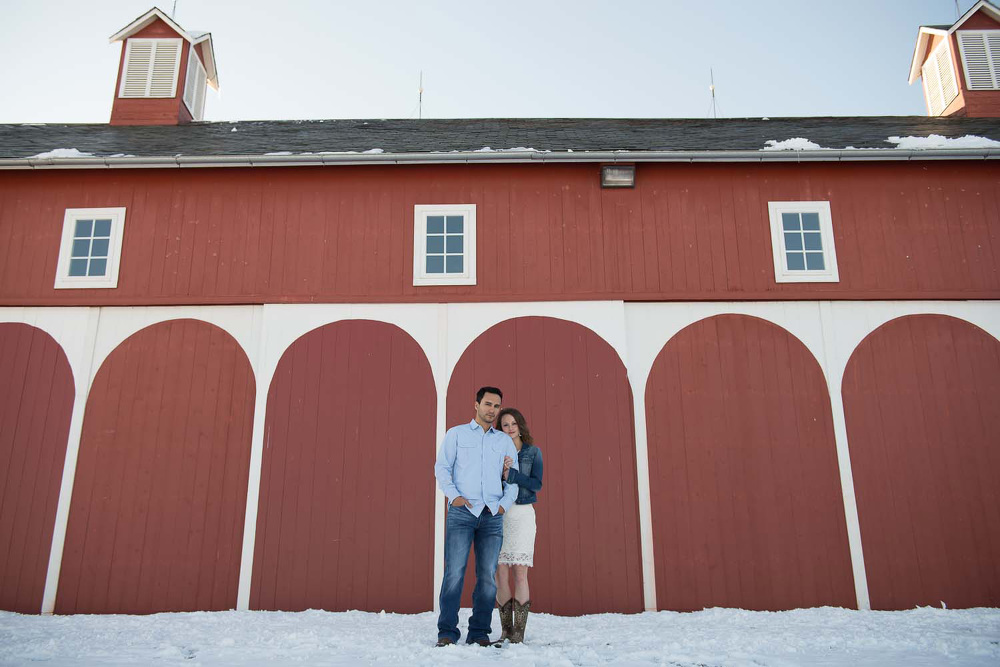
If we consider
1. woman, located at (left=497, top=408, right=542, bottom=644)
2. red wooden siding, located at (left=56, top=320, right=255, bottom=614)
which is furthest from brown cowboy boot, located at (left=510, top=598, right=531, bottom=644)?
red wooden siding, located at (left=56, top=320, right=255, bottom=614)

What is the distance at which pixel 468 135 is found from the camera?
8766 mm

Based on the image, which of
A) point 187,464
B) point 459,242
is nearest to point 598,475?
point 459,242

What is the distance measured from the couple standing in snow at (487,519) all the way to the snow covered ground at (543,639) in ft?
0.84

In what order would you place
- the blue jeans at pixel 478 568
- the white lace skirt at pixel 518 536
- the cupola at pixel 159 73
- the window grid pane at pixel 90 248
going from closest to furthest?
the blue jeans at pixel 478 568, the white lace skirt at pixel 518 536, the window grid pane at pixel 90 248, the cupola at pixel 159 73

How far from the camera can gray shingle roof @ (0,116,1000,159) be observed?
8117mm

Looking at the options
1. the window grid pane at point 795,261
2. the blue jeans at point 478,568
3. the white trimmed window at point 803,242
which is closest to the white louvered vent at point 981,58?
the white trimmed window at point 803,242

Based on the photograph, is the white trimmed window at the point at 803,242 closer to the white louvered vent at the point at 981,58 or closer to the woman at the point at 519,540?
the woman at the point at 519,540

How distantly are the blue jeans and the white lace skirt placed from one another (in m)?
0.11

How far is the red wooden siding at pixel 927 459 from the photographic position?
22.4 feet

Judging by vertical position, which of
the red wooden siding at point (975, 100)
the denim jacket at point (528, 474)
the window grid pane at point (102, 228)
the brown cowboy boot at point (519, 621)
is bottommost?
the brown cowboy boot at point (519, 621)

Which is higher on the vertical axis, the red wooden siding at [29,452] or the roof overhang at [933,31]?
the roof overhang at [933,31]

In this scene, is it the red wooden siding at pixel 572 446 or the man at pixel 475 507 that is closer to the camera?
the man at pixel 475 507

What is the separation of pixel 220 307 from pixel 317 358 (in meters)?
1.22

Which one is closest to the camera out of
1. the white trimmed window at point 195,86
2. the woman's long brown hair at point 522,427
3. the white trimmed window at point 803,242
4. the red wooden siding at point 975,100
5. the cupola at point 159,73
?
the woman's long brown hair at point 522,427
